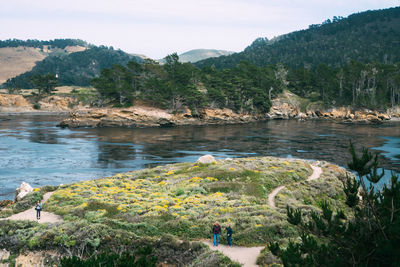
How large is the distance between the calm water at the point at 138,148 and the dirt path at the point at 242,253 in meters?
27.6

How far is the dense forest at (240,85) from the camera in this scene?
109688 mm

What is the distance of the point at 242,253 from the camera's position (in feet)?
61.5

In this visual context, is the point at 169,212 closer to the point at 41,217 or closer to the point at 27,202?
the point at 41,217

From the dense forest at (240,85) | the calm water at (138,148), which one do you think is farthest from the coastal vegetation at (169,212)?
the dense forest at (240,85)

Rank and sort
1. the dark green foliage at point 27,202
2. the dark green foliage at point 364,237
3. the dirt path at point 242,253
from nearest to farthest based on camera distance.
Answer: the dark green foliage at point 364,237, the dirt path at point 242,253, the dark green foliage at point 27,202

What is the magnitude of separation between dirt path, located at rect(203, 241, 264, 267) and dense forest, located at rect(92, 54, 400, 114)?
90186 mm

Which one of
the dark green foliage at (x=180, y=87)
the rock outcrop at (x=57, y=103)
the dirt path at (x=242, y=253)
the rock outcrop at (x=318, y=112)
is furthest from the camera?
the rock outcrop at (x=57, y=103)

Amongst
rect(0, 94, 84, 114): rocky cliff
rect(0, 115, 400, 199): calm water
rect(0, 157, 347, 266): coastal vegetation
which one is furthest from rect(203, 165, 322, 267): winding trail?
rect(0, 94, 84, 114): rocky cliff

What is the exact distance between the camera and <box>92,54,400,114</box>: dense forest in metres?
110

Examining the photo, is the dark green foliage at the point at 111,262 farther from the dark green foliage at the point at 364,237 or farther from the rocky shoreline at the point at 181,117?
the rocky shoreline at the point at 181,117

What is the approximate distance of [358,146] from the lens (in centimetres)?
6450

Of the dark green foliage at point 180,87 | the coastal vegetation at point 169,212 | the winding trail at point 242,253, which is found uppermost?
the dark green foliage at point 180,87

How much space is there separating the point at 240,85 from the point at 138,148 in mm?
66267

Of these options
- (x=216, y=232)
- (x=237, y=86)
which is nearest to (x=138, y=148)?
(x=216, y=232)
